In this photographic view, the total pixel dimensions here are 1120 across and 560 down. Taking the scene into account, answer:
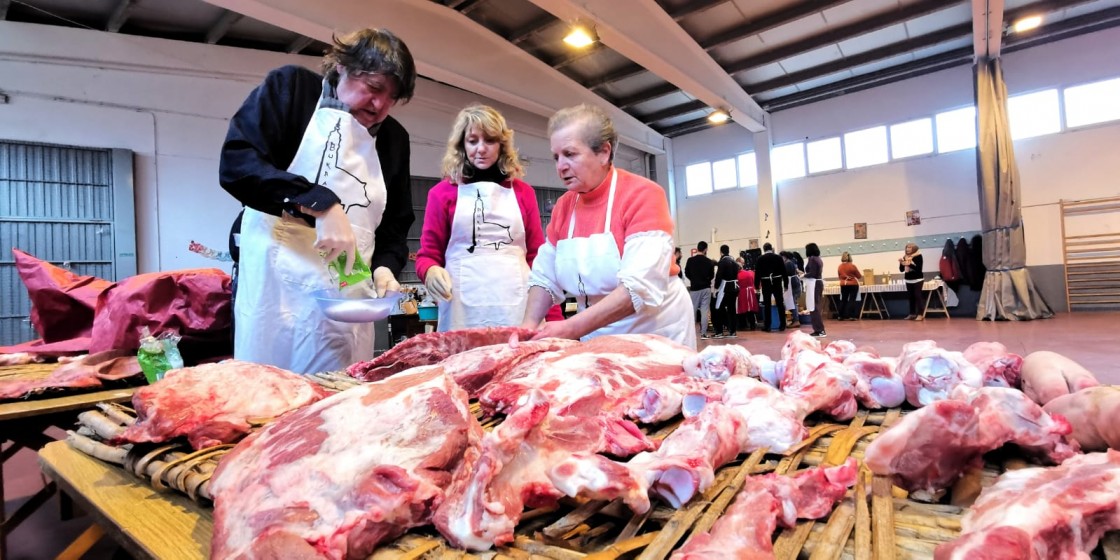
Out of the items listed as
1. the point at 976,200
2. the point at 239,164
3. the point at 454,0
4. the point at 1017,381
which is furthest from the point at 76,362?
the point at 976,200

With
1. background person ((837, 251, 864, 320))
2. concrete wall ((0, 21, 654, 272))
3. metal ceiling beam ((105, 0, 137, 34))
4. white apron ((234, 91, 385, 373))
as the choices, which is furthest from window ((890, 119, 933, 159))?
metal ceiling beam ((105, 0, 137, 34))

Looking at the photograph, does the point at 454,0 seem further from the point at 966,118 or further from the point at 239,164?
the point at 966,118

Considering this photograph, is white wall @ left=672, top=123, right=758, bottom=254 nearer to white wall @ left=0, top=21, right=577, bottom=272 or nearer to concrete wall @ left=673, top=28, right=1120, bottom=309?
concrete wall @ left=673, top=28, right=1120, bottom=309

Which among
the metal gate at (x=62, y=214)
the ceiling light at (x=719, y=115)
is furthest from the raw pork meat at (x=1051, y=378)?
the ceiling light at (x=719, y=115)

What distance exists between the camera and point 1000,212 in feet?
33.5

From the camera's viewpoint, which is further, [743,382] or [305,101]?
[305,101]

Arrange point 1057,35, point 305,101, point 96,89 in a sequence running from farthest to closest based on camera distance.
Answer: point 1057,35
point 96,89
point 305,101

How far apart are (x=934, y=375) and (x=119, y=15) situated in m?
9.87

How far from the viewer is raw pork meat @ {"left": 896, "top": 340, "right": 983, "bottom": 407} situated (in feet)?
4.17

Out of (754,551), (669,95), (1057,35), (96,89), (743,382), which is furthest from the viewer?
(669,95)

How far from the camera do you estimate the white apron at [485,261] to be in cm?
296

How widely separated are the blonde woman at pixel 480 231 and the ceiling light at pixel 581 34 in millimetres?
5010

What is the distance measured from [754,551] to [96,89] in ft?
33.3

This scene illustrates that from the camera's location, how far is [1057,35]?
10.7m
